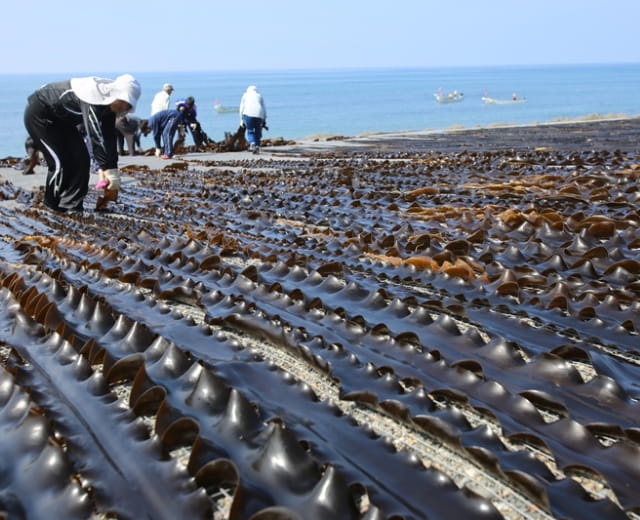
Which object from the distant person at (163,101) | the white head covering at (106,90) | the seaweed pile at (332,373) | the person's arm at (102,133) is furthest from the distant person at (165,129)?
the seaweed pile at (332,373)

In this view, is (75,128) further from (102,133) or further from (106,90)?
(106,90)

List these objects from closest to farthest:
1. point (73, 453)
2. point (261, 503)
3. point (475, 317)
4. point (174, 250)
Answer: point (261, 503), point (73, 453), point (475, 317), point (174, 250)

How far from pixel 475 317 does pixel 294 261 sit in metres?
0.94

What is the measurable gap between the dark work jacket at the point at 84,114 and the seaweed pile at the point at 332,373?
61.5 inches

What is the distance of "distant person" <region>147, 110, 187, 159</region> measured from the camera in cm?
1109

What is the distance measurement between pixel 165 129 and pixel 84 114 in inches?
273

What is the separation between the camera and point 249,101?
11555mm

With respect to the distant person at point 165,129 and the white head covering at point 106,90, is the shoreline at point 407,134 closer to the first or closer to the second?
the distant person at point 165,129

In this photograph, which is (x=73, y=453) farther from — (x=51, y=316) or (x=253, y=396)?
(x=51, y=316)

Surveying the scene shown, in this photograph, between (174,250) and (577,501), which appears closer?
(577,501)

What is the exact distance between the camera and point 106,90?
4.41 metres

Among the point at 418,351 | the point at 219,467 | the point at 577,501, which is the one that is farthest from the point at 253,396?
the point at 577,501

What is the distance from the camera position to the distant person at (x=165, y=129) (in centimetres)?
1109

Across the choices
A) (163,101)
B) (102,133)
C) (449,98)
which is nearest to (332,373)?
(102,133)
